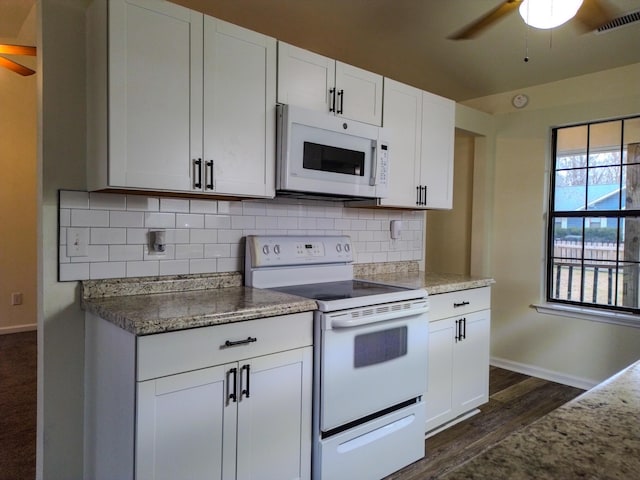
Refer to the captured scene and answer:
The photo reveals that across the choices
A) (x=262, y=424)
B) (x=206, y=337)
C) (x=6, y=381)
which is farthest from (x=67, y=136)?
(x=6, y=381)

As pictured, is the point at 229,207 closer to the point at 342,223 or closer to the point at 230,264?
the point at 230,264

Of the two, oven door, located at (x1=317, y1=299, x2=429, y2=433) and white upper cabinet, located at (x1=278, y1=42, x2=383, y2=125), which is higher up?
white upper cabinet, located at (x1=278, y1=42, x2=383, y2=125)

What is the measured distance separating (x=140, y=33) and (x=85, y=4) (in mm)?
383

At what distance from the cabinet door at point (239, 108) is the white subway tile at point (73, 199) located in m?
0.56

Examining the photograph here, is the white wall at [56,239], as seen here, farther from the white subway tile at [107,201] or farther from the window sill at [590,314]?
the window sill at [590,314]

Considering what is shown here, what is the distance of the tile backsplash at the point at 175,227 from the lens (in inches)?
76.0

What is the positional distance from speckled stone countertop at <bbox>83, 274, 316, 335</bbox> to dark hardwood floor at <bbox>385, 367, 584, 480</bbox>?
42.6 inches

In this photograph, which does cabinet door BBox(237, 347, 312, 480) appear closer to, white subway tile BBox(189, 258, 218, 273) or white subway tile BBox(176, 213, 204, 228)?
white subway tile BBox(189, 258, 218, 273)

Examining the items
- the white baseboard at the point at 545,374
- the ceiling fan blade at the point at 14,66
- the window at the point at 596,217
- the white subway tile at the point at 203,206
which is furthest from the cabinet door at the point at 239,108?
the white baseboard at the point at 545,374

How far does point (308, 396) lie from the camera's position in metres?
1.95

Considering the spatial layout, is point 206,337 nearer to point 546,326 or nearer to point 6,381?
point 6,381

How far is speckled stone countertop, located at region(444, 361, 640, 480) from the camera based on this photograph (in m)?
0.64

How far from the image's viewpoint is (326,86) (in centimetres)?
239

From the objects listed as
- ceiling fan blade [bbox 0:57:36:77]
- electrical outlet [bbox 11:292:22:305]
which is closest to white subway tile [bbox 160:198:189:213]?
ceiling fan blade [bbox 0:57:36:77]
